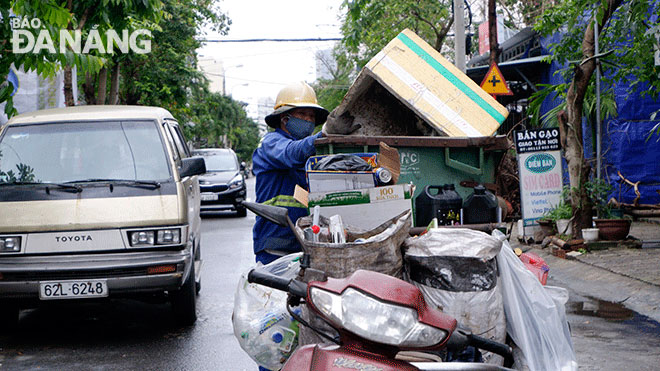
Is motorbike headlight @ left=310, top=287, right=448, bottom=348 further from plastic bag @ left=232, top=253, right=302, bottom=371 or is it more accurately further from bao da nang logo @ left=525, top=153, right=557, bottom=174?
bao da nang logo @ left=525, top=153, right=557, bottom=174

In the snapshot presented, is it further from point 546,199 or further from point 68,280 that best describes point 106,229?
point 546,199

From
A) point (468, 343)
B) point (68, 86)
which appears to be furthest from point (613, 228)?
point (68, 86)

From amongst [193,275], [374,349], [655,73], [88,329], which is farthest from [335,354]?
[655,73]

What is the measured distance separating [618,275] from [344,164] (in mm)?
6179

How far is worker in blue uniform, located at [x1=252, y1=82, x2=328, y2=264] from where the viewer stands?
3928mm

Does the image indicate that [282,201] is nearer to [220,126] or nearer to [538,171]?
[538,171]

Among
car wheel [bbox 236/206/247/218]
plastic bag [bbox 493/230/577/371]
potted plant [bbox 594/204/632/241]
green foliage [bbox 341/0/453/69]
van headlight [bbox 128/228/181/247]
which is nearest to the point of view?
plastic bag [bbox 493/230/577/371]

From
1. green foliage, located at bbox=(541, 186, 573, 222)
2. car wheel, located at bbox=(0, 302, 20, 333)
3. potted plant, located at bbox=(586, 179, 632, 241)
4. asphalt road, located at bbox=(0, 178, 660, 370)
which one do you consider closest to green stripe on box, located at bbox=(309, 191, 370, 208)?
asphalt road, located at bbox=(0, 178, 660, 370)

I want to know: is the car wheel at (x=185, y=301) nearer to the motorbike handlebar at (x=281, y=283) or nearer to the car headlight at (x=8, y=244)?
the car headlight at (x=8, y=244)

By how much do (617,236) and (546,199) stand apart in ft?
5.17

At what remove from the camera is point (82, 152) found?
21.8 ft

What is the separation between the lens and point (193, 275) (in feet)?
21.9

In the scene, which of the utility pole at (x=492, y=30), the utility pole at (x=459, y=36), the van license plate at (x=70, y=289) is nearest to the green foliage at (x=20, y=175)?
the van license plate at (x=70, y=289)

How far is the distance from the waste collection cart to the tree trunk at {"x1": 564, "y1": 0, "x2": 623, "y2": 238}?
6.21 metres
